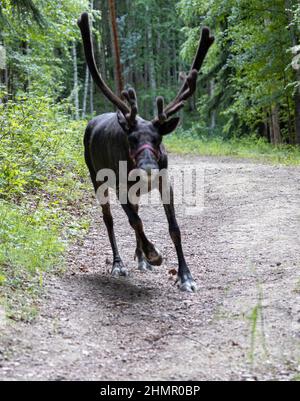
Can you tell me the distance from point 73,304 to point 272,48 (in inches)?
655

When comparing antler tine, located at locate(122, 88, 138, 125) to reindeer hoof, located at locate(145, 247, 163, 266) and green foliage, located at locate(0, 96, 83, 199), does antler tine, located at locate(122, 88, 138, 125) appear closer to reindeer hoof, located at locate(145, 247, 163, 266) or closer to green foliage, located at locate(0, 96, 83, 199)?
reindeer hoof, located at locate(145, 247, 163, 266)

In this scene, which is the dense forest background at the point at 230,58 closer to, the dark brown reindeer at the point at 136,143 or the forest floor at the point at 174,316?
the dark brown reindeer at the point at 136,143

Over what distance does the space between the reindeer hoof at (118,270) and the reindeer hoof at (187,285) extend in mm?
956

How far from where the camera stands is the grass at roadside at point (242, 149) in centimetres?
1809

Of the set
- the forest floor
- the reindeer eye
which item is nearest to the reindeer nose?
the reindeer eye

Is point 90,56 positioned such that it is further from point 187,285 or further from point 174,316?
point 174,316

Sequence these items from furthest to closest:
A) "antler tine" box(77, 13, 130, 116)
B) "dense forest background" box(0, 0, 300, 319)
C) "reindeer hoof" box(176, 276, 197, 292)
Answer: "dense forest background" box(0, 0, 300, 319), "antler tine" box(77, 13, 130, 116), "reindeer hoof" box(176, 276, 197, 292)

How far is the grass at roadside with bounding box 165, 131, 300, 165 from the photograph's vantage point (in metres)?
18.1

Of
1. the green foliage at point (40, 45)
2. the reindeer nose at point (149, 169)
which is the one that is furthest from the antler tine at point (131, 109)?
the green foliage at point (40, 45)

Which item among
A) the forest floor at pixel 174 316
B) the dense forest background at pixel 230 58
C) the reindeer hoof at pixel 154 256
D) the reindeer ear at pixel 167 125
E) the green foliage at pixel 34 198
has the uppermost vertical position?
the dense forest background at pixel 230 58

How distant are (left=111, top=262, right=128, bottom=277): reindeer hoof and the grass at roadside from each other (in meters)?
10.2

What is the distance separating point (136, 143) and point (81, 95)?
40.0 metres

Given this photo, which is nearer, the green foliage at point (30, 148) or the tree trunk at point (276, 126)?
the green foliage at point (30, 148)

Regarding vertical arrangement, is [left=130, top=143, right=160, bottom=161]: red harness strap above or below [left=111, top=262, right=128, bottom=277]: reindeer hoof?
above
